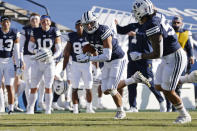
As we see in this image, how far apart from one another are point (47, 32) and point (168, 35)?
3.74m

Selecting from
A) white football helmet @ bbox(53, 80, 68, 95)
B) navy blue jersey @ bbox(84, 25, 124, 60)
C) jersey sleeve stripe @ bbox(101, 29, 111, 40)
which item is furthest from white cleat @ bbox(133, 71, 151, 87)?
white football helmet @ bbox(53, 80, 68, 95)

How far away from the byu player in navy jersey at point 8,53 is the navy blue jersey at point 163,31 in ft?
12.6

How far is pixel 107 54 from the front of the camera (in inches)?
243

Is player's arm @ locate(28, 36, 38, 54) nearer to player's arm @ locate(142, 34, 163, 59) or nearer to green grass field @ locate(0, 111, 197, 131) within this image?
green grass field @ locate(0, 111, 197, 131)

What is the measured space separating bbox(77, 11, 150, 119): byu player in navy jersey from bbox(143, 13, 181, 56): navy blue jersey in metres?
1.03

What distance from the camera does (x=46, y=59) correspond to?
8273mm

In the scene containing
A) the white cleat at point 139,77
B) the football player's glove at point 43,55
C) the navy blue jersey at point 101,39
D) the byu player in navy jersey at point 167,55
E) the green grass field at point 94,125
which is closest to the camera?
A: the green grass field at point 94,125

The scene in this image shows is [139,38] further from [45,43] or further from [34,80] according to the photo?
[34,80]

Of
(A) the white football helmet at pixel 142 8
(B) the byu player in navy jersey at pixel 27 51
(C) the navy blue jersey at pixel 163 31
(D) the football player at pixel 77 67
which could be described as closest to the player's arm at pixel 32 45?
(B) the byu player in navy jersey at pixel 27 51

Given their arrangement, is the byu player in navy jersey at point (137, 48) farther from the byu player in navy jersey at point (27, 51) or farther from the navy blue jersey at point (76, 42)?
the byu player in navy jersey at point (27, 51)

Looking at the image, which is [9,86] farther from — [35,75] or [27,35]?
[27,35]

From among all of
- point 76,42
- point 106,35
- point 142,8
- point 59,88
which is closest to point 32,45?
point 76,42

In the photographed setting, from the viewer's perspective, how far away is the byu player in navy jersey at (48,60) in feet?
27.8

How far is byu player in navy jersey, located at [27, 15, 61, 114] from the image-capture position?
8.46m
